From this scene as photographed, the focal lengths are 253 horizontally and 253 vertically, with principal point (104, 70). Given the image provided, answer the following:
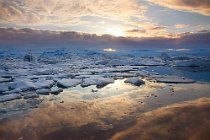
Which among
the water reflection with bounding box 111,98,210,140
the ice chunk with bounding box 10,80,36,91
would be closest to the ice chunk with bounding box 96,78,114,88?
the ice chunk with bounding box 10,80,36,91

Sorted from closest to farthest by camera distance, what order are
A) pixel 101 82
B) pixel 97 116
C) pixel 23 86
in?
pixel 97 116 → pixel 23 86 → pixel 101 82

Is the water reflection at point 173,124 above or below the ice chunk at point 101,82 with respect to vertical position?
above

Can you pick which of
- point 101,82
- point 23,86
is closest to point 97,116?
point 23,86

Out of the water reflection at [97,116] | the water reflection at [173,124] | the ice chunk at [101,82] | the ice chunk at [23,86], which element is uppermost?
the water reflection at [173,124]

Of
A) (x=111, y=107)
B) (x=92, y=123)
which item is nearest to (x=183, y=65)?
(x=111, y=107)

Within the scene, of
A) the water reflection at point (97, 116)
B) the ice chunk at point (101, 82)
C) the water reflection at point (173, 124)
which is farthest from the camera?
the ice chunk at point (101, 82)

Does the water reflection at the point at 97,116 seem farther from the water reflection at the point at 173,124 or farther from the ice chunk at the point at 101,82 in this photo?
the ice chunk at the point at 101,82

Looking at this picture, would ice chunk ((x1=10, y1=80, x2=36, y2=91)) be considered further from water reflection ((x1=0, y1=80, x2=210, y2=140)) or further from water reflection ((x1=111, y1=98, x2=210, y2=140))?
water reflection ((x1=111, y1=98, x2=210, y2=140))

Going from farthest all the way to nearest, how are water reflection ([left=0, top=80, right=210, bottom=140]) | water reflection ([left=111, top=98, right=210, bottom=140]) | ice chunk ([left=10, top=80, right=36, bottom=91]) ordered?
1. ice chunk ([left=10, top=80, right=36, bottom=91])
2. water reflection ([left=0, top=80, right=210, bottom=140])
3. water reflection ([left=111, top=98, right=210, bottom=140])

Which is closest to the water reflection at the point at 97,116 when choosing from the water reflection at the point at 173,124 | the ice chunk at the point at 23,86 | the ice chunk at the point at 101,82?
the water reflection at the point at 173,124

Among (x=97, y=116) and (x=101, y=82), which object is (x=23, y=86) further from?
(x=97, y=116)

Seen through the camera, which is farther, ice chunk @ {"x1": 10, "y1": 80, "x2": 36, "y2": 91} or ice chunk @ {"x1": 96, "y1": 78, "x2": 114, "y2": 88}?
ice chunk @ {"x1": 96, "y1": 78, "x2": 114, "y2": 88}

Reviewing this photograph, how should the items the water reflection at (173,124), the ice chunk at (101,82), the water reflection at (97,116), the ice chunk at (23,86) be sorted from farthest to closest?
the ice chunk at (101,82) < the ice chunk at (23,86) < the water reflection at (97,116) < the water reflection at (173,124)
